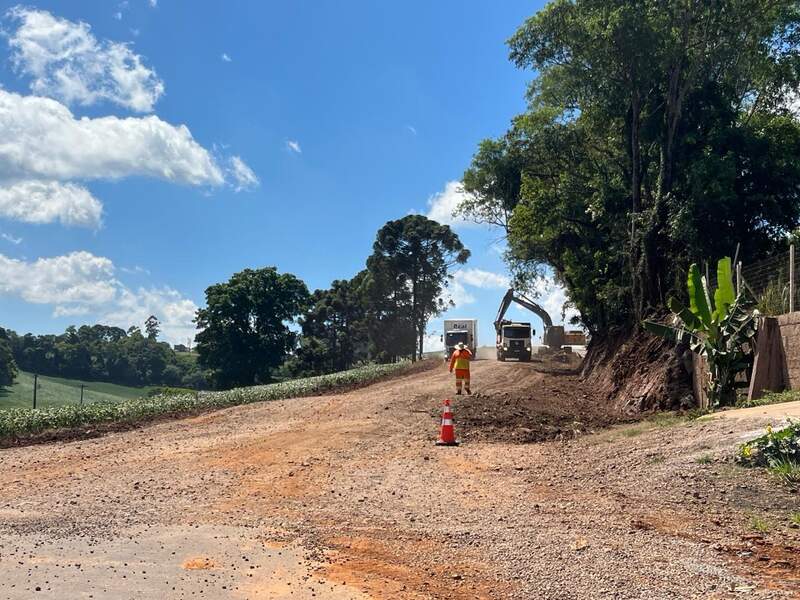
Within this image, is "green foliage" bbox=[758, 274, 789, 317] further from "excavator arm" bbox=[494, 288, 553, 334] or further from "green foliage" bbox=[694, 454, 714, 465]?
"excavator arm" bbox=[494, 288, 553, 334]

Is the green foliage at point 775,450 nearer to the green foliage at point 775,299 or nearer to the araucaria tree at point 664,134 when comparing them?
the green foliage at point 775,299

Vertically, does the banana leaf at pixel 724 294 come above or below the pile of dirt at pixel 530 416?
above

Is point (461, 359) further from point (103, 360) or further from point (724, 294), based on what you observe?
point (103, 360)

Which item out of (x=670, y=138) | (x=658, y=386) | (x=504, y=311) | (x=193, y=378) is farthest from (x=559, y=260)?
(x=193, y=378)

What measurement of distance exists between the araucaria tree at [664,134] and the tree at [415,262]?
115 feet

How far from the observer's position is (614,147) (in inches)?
1011

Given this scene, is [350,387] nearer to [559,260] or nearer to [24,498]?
[559,260]

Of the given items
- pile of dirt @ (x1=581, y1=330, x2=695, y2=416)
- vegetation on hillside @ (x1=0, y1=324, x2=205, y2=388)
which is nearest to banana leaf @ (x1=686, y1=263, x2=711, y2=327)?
pile of dirt @ (x1=581, y1=330, x2=695, y2=416)

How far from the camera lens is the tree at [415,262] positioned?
6300 cm

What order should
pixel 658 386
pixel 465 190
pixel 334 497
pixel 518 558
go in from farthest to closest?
pixel 465 190, pixel 658 386, pixel 334 497, pixel 518 558

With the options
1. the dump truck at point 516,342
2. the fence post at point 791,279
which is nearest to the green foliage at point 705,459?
the fence post at point 791,279

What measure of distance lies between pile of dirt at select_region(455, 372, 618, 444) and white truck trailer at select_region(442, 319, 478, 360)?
93.9 ft

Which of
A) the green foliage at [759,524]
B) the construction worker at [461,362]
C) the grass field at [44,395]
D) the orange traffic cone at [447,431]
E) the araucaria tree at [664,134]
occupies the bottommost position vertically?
the grass field at [44,395]

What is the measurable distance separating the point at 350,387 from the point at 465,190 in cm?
1336
